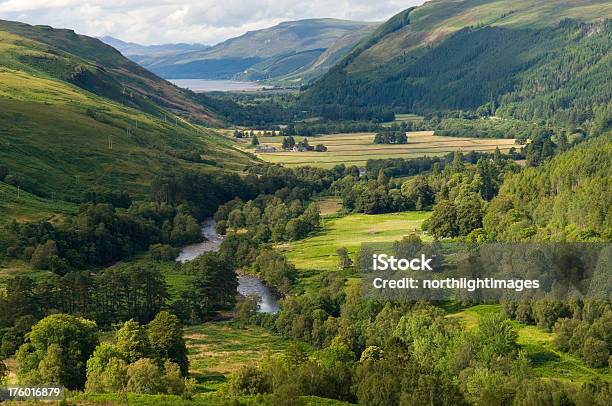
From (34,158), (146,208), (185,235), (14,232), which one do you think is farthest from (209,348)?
(34,158)

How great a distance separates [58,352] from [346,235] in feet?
275

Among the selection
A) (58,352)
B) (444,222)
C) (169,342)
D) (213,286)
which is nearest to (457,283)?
(213,286)

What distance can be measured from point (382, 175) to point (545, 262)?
10359 centimetres

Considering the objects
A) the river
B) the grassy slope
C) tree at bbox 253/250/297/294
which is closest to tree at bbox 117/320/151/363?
the grassy slope

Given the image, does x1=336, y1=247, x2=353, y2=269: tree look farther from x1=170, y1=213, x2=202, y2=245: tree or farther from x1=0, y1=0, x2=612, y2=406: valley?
x1=170, y1=213, x2=202, y2=245: tree

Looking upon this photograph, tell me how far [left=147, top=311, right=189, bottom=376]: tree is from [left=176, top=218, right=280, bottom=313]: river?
91.3 feet

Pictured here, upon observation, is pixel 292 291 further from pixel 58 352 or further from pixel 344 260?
pixel 58 352

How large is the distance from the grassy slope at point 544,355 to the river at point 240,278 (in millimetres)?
27871

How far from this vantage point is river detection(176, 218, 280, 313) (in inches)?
4306

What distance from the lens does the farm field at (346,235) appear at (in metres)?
128

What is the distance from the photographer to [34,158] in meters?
Result: 180

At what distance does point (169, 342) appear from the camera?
2963 inches

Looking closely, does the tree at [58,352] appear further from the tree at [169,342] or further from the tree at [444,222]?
the tree at [444,222]

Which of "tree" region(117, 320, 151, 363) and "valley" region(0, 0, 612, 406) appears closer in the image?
"valley" region(0, 0, 612, 406)
